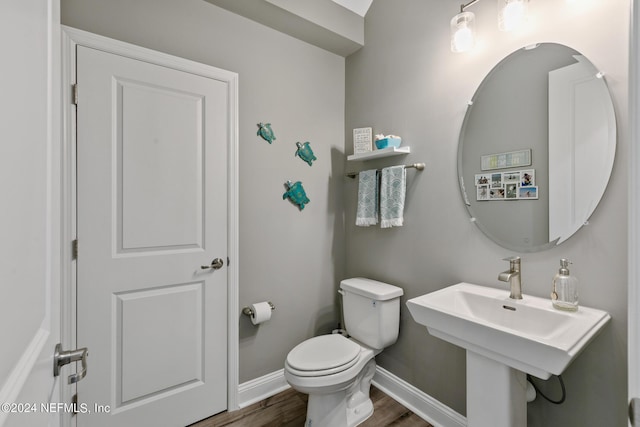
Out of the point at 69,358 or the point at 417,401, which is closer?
the point at 69,358

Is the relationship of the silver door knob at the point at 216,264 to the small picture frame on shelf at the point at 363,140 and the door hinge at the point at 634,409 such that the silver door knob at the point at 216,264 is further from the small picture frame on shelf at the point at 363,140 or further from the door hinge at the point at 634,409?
the door hinge at the point at 634,409

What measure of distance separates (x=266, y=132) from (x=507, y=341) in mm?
1743

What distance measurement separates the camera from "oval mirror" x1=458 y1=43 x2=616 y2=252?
1.23 metres

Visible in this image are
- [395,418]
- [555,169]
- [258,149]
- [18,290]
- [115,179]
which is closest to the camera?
[18,290]

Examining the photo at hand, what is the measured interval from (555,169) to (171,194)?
195 cm

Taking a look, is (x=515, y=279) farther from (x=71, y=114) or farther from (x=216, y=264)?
(x=71, y=114)

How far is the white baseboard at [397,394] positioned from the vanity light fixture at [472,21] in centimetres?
203

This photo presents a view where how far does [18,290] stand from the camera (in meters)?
0.41

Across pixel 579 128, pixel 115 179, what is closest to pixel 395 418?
pixel 579 128

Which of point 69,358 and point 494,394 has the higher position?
point 69,358

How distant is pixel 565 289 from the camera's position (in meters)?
1.23

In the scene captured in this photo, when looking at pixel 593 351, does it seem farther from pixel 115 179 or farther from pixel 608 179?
pixel 115 179

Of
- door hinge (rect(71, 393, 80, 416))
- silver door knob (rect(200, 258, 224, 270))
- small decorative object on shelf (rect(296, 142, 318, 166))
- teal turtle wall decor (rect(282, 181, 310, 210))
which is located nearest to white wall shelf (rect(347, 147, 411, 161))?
small decorative object on shelf (rect(296, 142, 318, 166))

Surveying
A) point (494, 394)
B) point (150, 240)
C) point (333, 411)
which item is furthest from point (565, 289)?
point (150, 240)
